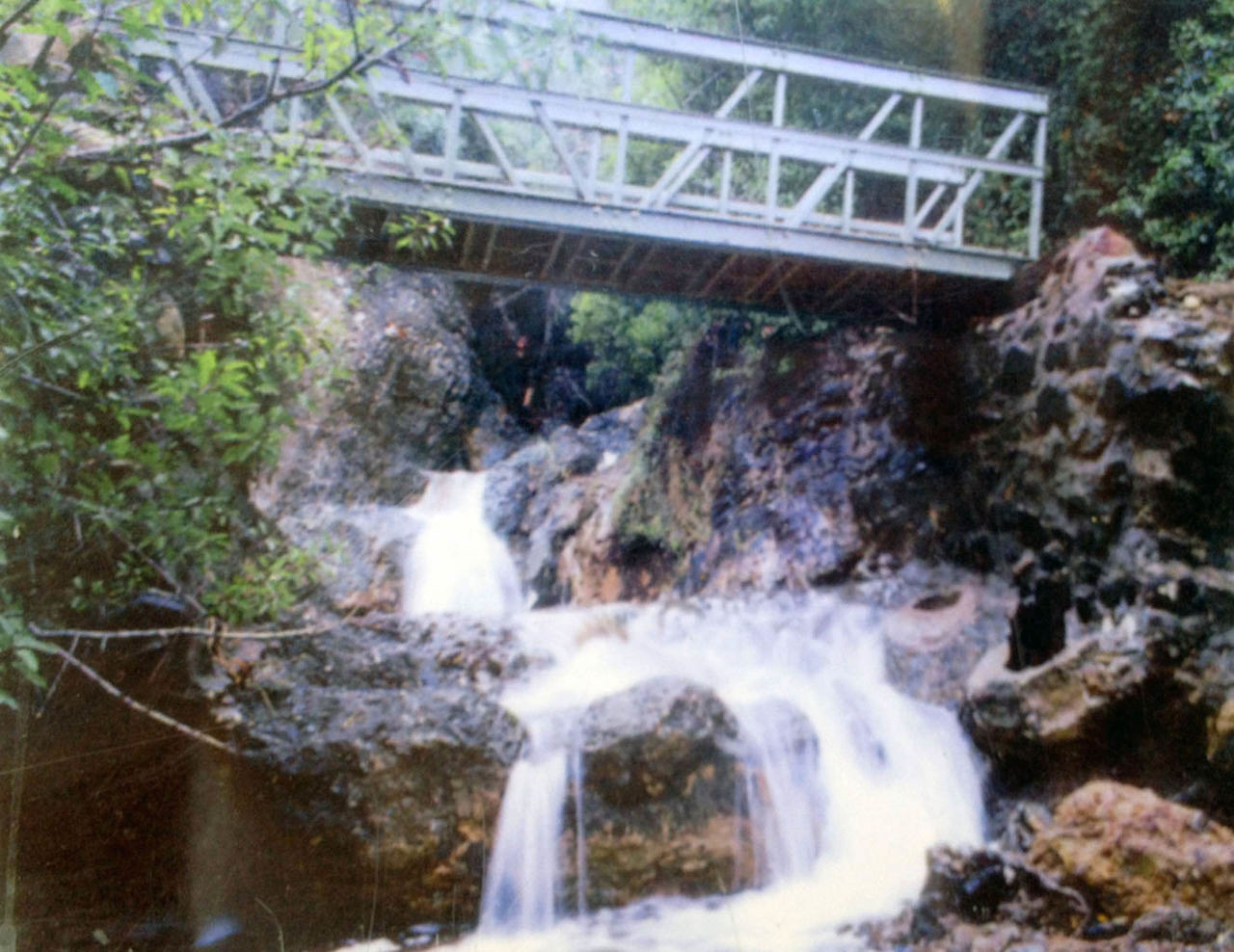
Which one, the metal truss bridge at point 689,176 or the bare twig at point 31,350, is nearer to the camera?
the bare twig at point 31,350

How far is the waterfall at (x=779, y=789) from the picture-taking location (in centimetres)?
423

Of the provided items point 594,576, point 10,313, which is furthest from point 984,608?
point 10,313

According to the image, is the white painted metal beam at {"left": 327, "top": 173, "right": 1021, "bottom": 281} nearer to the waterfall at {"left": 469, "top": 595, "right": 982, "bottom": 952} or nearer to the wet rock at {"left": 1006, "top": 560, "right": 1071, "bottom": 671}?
the wet rock at {"left": 1006, "top": 560, "right": 1071, "bottom": 671}

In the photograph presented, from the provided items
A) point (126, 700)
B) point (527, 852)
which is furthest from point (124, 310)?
point (527, 852)

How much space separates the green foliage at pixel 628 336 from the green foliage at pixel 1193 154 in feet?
19.4

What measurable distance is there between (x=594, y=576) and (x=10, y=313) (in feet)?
29.7

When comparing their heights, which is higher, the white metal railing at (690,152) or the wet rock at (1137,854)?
the white metal railing at (690,152)

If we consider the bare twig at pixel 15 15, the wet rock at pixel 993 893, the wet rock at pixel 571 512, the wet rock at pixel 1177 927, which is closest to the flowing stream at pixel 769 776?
the wet rock at pixel 993 893

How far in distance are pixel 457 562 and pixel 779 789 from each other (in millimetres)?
7670

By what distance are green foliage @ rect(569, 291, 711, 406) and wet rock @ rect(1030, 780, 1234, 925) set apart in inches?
338

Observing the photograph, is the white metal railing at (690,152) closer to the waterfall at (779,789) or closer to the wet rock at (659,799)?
the waterfall at (779,789)

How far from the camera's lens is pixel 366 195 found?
570cm

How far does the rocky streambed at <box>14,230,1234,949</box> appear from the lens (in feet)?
12.4

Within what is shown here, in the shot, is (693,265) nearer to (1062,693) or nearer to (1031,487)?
(1031,487)
